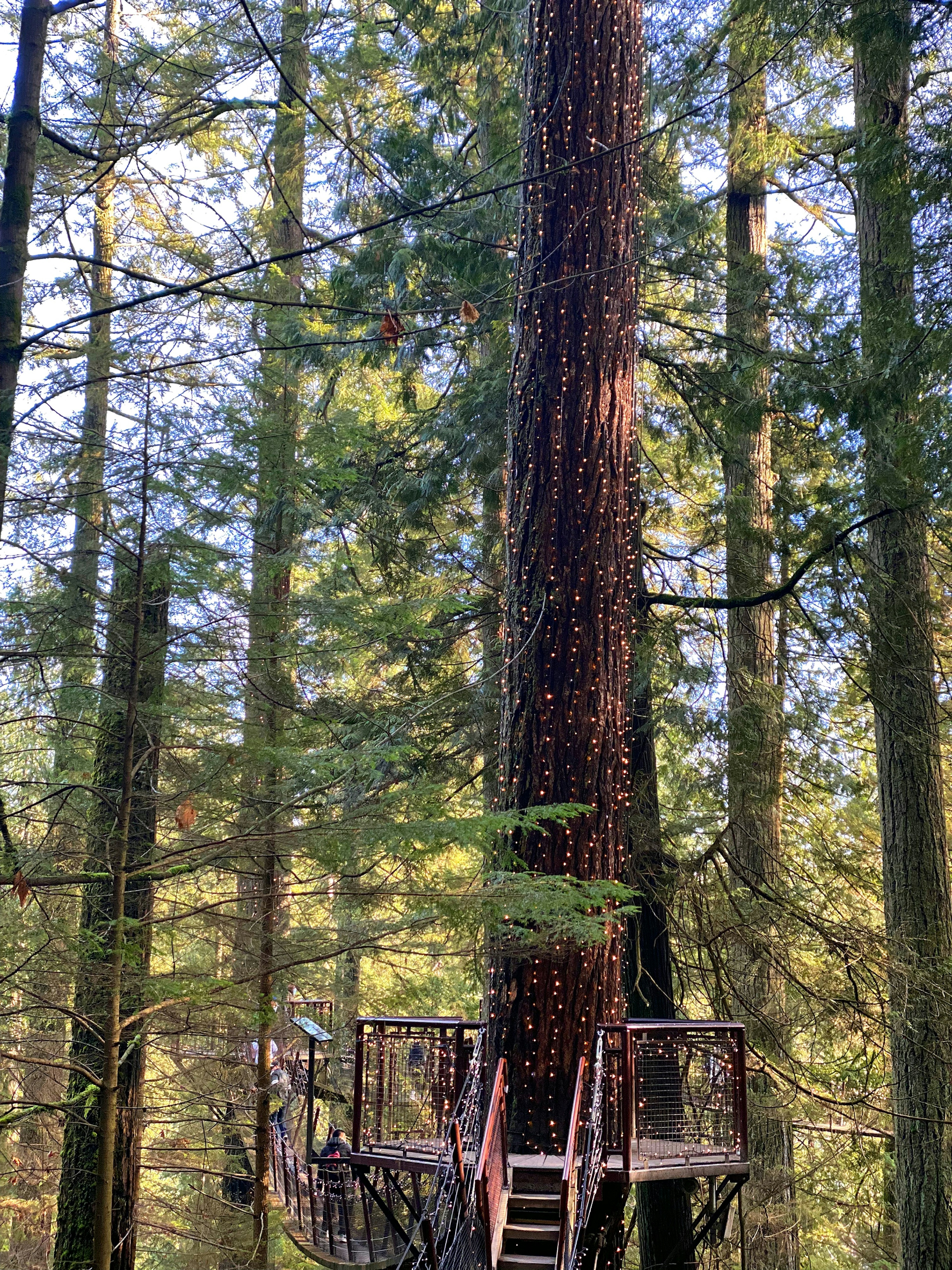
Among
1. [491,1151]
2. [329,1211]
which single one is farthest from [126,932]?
[329,1211]

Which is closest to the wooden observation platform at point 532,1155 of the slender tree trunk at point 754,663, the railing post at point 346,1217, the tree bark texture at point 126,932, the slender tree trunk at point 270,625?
the railing post at point 346,1217

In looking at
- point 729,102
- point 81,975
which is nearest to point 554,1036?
point 81,975

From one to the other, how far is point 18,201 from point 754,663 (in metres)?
6.92

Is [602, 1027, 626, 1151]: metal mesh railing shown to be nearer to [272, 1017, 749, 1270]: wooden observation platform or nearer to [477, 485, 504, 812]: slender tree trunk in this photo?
[272, 1017, 749, 1270]: wooden observation platform

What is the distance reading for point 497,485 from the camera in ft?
30.9

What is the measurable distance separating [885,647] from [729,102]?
5367 mm

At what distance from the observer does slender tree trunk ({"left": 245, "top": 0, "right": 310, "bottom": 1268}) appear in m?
6.12

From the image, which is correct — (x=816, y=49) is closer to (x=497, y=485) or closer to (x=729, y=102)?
(x=729, y=102)

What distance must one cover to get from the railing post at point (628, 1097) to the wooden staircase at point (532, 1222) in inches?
13.2

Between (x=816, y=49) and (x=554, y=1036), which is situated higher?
(x=816, y=49)

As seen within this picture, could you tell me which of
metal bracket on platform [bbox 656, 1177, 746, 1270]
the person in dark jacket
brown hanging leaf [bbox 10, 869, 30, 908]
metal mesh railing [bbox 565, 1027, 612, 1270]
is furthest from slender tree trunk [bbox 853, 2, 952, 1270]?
brown hanging leaf [bbox 10, 869, 30, 908]

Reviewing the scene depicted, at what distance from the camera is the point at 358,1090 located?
5875 mm

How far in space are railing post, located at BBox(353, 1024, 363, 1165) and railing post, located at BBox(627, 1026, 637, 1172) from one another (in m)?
1.45

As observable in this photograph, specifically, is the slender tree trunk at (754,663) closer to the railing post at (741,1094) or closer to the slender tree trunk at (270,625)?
the railing post at (741,1094)
